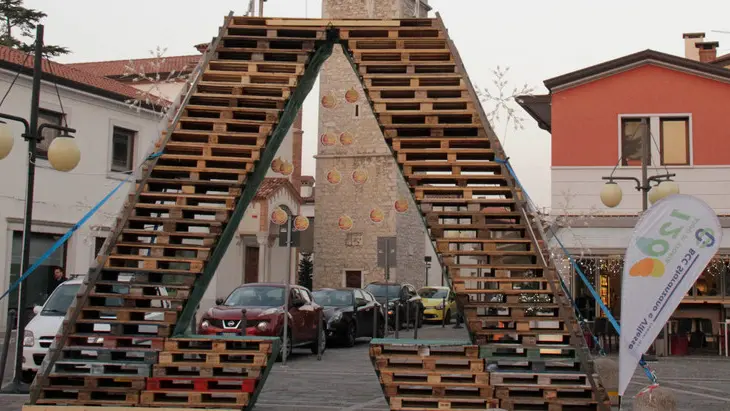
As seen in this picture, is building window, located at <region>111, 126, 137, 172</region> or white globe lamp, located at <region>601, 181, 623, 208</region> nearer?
white globe lamp, located at <region>601, 181, 623, 208</region>

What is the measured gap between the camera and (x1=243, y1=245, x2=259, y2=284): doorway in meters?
42.2

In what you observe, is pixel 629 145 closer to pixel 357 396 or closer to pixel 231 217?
pixel 357 396

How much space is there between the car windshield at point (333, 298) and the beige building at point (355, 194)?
26.8 m

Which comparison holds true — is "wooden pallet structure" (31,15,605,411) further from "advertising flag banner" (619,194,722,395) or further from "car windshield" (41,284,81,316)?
"car windshield" (41,284,81,316)

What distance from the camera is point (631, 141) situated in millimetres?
23469

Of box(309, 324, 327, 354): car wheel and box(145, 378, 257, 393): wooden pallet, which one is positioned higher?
box(145, 378, 257, 393): wooden pallet

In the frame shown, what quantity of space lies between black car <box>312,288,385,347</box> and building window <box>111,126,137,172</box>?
982cm

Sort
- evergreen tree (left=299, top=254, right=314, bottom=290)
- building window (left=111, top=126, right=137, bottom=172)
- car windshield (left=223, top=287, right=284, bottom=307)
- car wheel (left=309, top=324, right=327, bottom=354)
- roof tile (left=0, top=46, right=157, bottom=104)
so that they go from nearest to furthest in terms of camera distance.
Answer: car windshield (left=223, top=287, right=284, bottom=307)
car wheel (left=309, top=324, right=327, bottom=354)
roof tile (left=0, top=46, right=157, bottom=104)
building window (left=111, top=126, right=137, bottom=172)
evergreen tree (left=299, top=254, right=314, bottom=290)

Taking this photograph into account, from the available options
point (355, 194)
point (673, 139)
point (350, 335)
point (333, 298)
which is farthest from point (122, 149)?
point (355, 194)

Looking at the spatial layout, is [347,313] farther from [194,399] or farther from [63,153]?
[194,399]

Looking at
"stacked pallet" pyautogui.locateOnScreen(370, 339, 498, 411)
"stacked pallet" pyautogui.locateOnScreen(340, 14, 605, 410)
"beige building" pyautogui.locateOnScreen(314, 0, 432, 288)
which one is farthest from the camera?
"beige building" pyautogui.locateOnScreen(314, 0, 432, 288)

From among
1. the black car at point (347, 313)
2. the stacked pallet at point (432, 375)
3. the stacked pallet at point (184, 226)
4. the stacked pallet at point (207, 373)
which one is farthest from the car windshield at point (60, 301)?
the black car at point (347, 313)

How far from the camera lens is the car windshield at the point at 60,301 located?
46.4 ft

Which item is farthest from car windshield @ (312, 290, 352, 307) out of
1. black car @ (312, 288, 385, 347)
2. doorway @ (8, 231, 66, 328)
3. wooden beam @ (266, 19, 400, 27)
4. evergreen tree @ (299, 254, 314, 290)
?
evergreen tree @ (299, 254, 314, 290)
